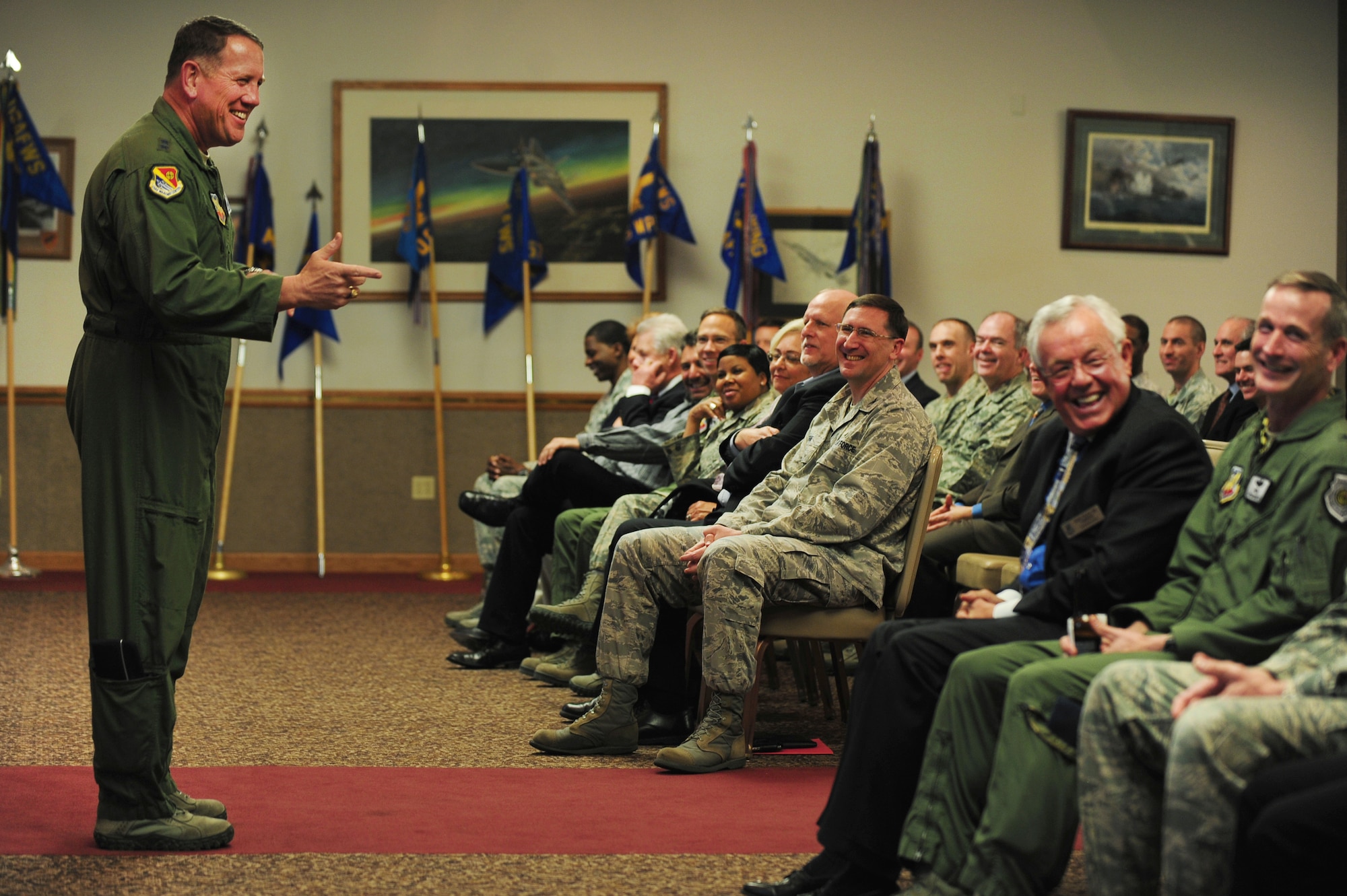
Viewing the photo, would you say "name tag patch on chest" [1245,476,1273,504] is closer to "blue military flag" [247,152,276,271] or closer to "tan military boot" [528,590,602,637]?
"tan military boot" [528,590,602,637]

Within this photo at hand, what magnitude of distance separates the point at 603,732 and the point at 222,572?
4320mm

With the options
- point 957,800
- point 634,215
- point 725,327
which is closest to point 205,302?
point 957,800

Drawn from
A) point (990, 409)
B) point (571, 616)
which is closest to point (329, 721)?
point (571, 616)

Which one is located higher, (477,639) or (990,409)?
(990,409)

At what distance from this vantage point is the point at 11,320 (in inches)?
269

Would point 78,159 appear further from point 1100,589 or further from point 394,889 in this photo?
point 1100,589

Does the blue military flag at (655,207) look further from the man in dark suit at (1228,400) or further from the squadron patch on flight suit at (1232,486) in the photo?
the squadron patch on flight suit at (1232,486)

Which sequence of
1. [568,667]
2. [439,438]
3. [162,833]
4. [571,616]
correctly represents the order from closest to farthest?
1. [162,833]
2. [571,616]
3. [568,667]
4. [439,438]

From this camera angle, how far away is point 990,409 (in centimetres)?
459

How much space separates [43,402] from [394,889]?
592cm

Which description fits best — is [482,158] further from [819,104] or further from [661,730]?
[661,730]

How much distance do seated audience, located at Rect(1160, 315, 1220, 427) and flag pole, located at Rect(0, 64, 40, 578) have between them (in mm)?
5939

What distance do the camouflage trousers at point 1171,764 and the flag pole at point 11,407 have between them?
643cm

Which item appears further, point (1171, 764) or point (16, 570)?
point (16, 570)
